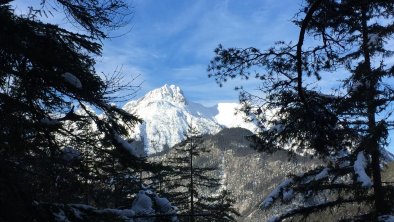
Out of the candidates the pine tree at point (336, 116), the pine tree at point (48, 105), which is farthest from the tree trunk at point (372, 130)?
the pine tree at point (48, 105)

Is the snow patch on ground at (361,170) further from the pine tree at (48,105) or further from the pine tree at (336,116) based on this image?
the pine tree at (48,105)

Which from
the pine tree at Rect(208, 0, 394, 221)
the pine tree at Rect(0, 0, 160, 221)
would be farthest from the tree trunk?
the pine tree at Rect(0, 0, 160, 221)

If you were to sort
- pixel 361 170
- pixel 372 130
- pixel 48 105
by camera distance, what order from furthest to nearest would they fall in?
pixel 361 170
pixel 372 130
pixel 48 105

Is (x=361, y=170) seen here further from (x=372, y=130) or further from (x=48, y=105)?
(x=48, y=105)

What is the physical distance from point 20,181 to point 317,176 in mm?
10300

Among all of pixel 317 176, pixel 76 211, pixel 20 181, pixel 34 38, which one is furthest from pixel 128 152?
pixel 317 176

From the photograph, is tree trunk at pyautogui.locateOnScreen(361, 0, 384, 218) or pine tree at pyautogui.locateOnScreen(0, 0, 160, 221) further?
tree trunk at pyautogui.locateOnScreen(361, 0, 384, 218)

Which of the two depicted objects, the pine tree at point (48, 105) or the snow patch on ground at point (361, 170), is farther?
the snow patch on ground at point (361, 170)

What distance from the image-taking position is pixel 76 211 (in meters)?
4.11

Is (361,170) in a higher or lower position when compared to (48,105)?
lower

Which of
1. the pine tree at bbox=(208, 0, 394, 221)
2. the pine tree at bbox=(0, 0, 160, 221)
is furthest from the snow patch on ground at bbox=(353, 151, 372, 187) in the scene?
the pine tree at bbox=(0, 0, 160, 221)

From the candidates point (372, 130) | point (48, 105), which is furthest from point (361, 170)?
point (48, 105)

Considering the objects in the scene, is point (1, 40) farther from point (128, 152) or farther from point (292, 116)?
point (292, 116)

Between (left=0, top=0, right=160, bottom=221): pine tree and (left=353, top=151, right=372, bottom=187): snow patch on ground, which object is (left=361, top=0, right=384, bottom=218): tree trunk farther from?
Answer: (left=0, top=0, right=160, bottom=221): pine tree
